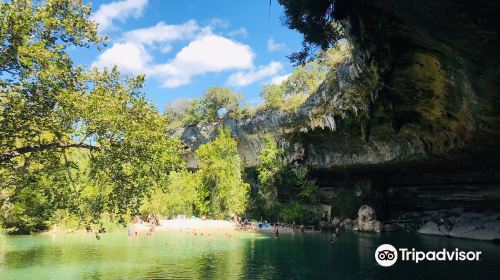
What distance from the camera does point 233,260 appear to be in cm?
2788

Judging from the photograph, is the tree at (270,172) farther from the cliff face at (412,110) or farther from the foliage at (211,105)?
the foliage at (211,105)

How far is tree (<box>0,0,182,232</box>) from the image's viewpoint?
1412cm

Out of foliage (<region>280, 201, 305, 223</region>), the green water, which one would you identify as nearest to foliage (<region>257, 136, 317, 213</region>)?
foliage (<region>280, 201, 305, 223</region>)

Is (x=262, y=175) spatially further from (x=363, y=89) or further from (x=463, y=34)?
(x=463, y=34)

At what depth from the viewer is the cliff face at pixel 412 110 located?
→ 10.7 meters

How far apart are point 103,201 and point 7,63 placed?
674cm

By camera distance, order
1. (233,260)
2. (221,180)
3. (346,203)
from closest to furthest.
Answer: (233,260) → (346,203) → (221,180)

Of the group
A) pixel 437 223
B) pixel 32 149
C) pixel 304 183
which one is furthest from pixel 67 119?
pixel 304 183

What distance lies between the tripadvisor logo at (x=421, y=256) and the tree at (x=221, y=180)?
36154 mm

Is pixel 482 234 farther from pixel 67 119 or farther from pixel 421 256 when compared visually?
pixel 67 119

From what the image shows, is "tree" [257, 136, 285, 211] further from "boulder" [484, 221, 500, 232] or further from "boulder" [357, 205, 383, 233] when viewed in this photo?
"boulder" [484, 221, 500, 232]

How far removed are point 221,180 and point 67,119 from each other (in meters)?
50.7

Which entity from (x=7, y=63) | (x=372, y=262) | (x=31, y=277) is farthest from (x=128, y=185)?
(x=372, y=262)

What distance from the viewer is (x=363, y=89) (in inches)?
970
